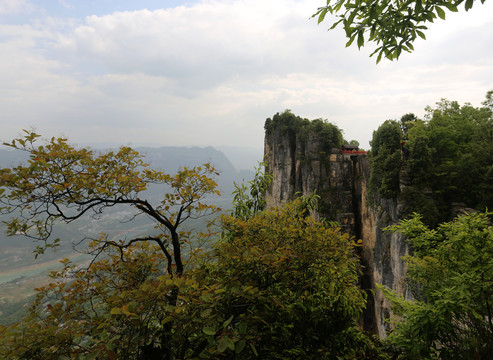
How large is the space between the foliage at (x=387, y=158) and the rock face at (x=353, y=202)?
4.68 feet

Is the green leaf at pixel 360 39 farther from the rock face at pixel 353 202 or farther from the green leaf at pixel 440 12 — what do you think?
the rock face at pixel 353 202

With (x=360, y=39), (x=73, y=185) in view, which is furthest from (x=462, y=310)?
(x=73, y=185)

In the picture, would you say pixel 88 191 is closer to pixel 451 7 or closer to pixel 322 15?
pixel 322 15

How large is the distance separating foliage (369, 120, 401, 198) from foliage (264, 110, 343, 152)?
8.78 m

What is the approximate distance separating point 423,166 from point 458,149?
3.53m

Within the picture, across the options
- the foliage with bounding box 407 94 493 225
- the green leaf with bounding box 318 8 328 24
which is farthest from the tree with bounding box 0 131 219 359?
the foliage with bounding box 407 94 493 225

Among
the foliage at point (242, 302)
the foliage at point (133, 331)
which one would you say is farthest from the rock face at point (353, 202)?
the foliage at point (133, 331)

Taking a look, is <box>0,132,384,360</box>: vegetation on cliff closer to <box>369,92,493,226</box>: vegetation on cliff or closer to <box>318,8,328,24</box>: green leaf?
<box>318,8,328,24</box>: green leaf

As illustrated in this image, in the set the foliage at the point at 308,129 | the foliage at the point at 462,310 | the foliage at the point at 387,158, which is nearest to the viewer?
the foliage at the point at 462,310

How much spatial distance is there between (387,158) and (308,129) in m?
14.5

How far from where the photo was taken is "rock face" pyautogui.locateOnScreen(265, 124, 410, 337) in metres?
22.5

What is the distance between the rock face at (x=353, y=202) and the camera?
886 inches

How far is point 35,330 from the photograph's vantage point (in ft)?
10.9

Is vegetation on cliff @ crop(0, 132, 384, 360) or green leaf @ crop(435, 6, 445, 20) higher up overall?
green leaf @ crop(435, 6, 445, 20)
